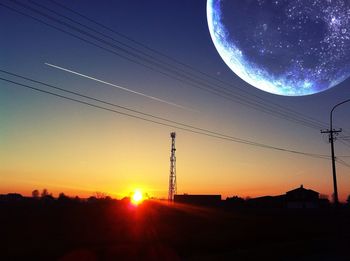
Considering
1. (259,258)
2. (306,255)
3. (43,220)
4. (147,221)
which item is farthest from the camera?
(147,221)

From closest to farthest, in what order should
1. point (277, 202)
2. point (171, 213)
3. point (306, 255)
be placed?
point (306, 255) → point (171, 213) → point (277, 202)

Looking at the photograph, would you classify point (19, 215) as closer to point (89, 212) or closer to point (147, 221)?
point (89, 212)

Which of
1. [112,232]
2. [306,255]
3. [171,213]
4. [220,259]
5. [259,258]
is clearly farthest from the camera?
[171,213]

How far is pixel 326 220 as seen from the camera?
5509cm

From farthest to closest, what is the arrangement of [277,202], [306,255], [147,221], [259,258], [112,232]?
1. [277,202]
2. [147,221]
3. [112,232]
4. [306,255]
5. [259,258]

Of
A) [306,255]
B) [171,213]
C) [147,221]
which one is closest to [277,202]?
[171,213]

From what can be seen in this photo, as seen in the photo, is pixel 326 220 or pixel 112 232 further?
pixel 326 220

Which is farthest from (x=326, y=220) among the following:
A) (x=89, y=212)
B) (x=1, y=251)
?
(x=1, y=251)

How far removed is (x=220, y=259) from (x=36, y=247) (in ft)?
35.5

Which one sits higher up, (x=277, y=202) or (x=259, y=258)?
(x=277, y=202)

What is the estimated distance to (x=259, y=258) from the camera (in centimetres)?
2098

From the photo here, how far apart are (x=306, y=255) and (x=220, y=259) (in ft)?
20.3

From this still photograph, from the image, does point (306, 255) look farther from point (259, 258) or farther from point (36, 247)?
point (36, 247)

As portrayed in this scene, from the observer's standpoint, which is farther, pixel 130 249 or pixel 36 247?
pixel 36 247
